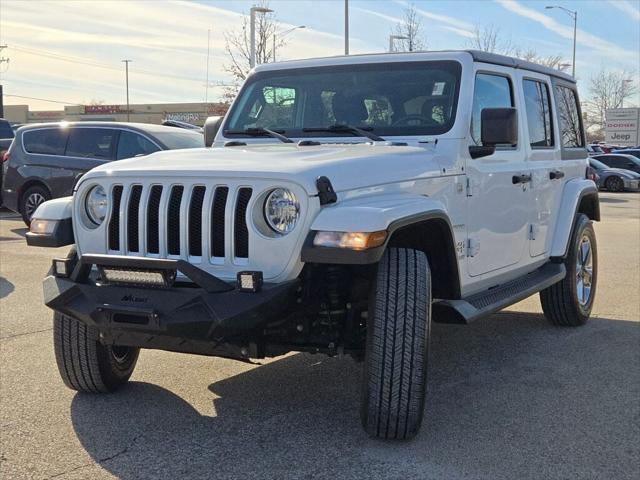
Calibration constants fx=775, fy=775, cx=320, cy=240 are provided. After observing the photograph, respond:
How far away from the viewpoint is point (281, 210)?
365 cm

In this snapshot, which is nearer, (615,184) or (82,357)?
(82,357)

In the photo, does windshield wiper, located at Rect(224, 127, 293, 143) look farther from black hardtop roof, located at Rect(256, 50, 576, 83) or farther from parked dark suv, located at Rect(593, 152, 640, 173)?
parked dark suv, located at Rect(593, 152, 640, 173)

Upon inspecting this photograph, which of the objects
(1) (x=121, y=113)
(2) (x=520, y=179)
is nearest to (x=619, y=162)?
(2) (x=520, y=179)

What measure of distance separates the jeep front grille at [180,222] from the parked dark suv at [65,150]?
7.39m

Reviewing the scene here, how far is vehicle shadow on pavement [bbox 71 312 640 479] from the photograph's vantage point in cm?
363

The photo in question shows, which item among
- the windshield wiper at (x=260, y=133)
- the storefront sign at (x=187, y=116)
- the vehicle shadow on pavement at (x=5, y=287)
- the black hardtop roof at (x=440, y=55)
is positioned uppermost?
the storefront sign at (x=187, y=116)

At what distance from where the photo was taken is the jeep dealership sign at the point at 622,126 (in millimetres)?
54156

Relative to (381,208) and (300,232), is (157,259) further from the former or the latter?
(381,208)

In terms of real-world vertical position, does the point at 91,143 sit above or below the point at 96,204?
above

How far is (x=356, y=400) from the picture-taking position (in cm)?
460

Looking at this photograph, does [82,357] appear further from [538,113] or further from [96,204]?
[538,113]

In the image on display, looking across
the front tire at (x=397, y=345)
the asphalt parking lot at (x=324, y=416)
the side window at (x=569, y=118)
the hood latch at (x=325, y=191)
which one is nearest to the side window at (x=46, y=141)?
the asphalt parking lot at (x=324, y=416)

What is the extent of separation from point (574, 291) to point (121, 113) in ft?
236

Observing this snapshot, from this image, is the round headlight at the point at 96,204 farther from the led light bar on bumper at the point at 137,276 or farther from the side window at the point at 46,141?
the side window at the point at 46,141
